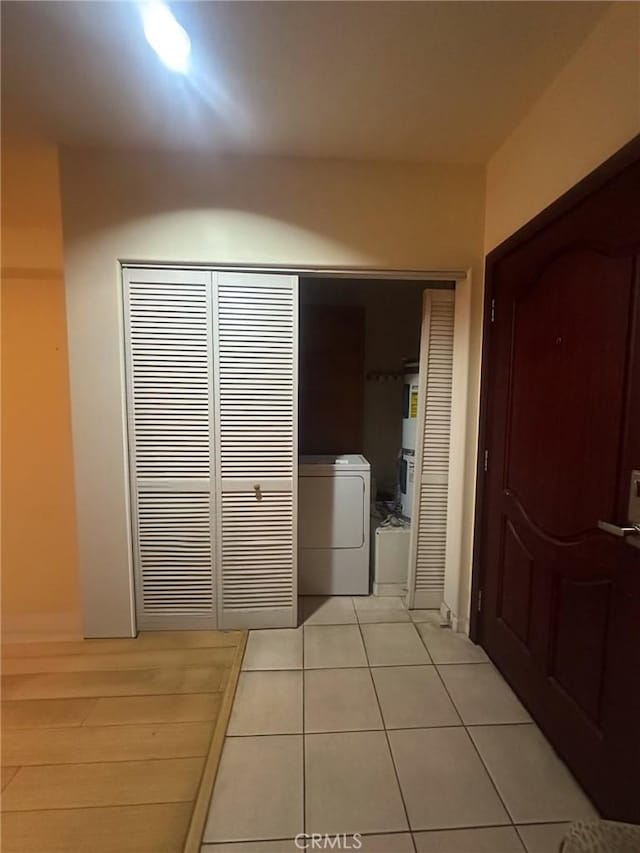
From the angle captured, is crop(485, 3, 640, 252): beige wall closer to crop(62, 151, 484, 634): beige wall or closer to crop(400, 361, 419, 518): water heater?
crop(62, 151, 484, 634): beige wall

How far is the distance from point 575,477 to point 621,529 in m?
0.25

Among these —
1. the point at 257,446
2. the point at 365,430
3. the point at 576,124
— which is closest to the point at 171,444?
the point at 257,446

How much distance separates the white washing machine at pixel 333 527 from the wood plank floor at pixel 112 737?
64 centimetres

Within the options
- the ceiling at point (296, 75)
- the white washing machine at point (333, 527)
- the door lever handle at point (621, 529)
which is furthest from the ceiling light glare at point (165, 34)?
the door lever handle at point (621, 529)

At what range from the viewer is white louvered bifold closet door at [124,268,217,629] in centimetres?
197

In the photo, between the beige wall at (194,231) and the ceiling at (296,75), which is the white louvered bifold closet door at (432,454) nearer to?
the beige wall at (194,231)

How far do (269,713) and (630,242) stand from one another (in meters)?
2.11

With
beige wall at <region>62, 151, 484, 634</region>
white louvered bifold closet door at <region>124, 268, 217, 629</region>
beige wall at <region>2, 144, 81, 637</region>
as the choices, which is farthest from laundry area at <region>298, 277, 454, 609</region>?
beige wall at <region>2, 144, 81, 637</region>

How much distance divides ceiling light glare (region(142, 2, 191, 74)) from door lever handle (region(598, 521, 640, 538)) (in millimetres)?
2043

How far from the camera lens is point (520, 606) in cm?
171

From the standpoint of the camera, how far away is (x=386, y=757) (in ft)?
4.68

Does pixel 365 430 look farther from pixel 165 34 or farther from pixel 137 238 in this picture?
pixel 165 34

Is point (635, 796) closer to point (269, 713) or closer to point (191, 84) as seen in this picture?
point (269, 713)

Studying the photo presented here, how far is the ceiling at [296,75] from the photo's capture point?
1.20 m
